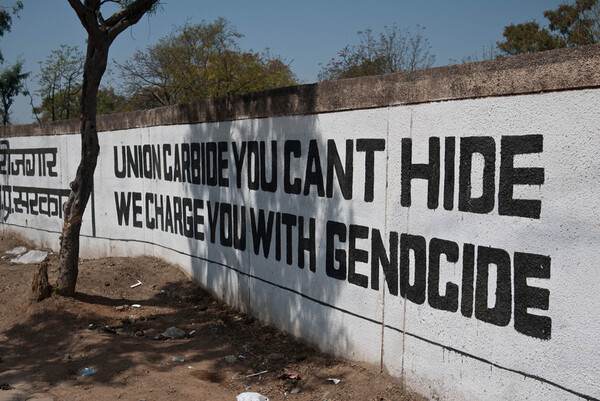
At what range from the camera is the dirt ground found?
198 inches

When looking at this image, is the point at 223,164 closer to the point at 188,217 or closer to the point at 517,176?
the point at 188,217

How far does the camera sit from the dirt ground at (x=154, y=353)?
5.03m

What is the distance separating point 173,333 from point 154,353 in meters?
0.68

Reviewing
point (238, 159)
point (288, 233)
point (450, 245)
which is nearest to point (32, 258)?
point (238, 159)

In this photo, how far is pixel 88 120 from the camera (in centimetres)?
730

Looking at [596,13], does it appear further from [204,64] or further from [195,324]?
[204,64]


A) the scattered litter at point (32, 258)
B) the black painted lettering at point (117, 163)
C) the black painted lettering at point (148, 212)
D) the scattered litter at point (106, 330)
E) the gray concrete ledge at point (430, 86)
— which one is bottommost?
the scattered litter at point (32, 258)

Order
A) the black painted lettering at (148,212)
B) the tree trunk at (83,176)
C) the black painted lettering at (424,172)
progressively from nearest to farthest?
1. the black painted lettering at (424,172)
2. the tree trunk at (83,176)
3. the black painted lettering at (148,212)

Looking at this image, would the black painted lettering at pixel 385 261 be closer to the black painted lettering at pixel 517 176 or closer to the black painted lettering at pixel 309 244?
the black painted lettering at pixel 309 244

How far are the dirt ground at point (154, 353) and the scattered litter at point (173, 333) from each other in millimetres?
109

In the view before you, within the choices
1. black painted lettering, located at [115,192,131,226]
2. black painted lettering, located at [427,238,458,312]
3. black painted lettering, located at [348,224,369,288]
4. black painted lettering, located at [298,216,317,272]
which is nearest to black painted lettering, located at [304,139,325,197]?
black painted lettering, located at [298,216,317,272]

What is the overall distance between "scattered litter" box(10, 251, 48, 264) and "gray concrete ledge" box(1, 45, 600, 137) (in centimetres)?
525

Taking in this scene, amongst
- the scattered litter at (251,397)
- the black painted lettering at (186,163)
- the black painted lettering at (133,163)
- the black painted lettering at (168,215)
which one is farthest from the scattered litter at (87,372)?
the black painted lettering at (133,163)

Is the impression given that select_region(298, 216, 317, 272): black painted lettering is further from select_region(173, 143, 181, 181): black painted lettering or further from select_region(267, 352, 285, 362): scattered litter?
select_region(173, 143, 181, 181): black painted lettering
